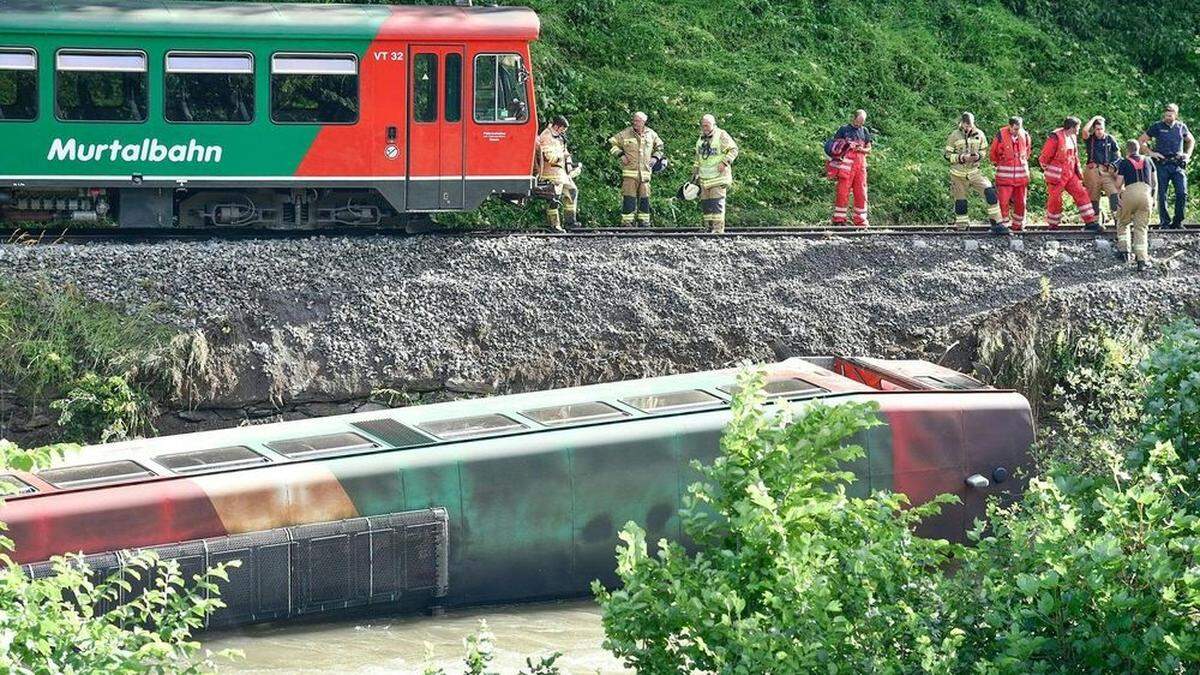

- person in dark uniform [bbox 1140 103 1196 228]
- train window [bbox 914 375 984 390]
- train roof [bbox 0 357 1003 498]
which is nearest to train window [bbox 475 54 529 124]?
train roof [bbox 0 357 1003 498]

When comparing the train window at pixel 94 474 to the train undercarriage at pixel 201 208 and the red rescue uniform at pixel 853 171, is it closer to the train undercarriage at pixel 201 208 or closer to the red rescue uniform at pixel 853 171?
the train undercarriage at pixel 201 208

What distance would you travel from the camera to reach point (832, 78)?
27.8 metres

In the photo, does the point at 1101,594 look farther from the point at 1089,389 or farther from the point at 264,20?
the point at 264,20

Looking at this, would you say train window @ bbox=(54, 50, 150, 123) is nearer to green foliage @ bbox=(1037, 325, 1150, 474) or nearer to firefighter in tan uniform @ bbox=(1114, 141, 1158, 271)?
green foliage @ bbox=(1037, 325, 1150, 474)

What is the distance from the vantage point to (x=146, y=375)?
54.9ft

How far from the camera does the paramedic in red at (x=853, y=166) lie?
21.4m

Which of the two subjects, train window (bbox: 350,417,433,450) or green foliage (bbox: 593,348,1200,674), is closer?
green foliage (bbox: 593,348,1200,674)

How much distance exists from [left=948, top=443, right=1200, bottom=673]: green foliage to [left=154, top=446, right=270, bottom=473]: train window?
7.24 m

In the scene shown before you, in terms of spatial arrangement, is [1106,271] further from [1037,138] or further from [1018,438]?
[1037,138]

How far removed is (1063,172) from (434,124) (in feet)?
26.7

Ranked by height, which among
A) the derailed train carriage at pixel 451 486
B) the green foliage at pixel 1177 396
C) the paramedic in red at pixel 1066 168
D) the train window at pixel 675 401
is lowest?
the derailed train carriage at pixel 451 486

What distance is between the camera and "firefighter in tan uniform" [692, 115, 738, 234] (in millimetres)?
20453

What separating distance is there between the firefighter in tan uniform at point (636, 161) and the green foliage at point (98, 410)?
23.9 ft

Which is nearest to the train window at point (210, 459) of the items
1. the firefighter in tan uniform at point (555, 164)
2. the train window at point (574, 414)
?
the train window at point (574, 414)
